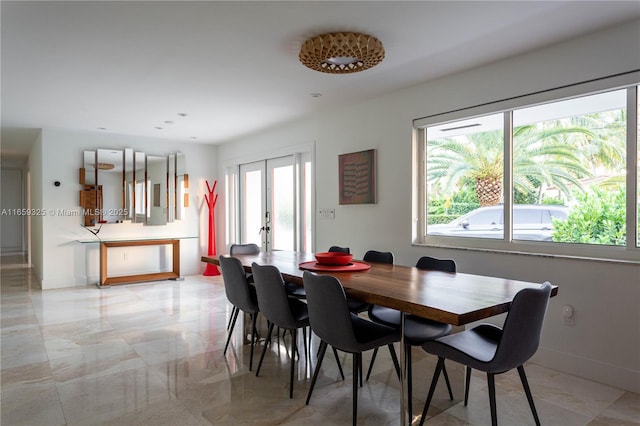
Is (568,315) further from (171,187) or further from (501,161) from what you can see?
(171,187)

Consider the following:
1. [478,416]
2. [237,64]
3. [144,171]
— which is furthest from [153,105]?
[478,416]

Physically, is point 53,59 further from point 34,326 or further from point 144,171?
point 144,171

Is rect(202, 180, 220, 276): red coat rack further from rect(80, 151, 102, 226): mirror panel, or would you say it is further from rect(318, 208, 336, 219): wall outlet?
rect(318, 208, 336, 219): wall outlet

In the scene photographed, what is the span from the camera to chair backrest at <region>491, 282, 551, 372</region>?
5.80ft

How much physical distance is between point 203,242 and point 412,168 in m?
4.84

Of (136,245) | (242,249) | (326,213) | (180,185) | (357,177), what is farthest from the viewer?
(180,185)

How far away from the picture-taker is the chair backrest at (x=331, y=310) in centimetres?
211

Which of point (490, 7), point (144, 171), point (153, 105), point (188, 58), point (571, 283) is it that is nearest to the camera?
point (490, 7)

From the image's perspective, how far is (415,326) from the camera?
249cm

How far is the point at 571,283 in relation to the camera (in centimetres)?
293

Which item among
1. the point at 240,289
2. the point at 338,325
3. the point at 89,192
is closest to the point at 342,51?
the point at 338,325

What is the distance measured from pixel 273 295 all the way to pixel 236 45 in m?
1.86

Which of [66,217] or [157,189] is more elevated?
[157,189]

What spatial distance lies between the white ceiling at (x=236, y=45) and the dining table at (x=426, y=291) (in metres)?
1.67
